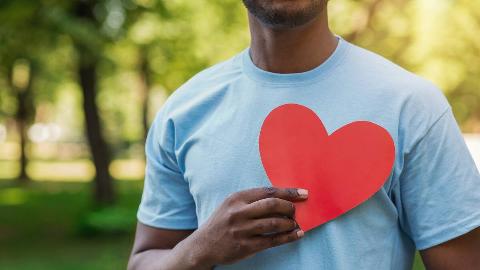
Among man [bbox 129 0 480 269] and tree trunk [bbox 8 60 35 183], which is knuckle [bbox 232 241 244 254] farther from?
tree trunk [bbox 8 60 35 183]

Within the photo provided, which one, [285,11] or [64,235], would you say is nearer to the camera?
[285,11]

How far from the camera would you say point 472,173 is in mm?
1669

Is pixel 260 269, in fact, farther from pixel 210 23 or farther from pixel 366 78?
pixel 210 23

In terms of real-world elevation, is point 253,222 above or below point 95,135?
above

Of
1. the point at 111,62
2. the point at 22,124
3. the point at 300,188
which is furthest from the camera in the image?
the point at 22,124

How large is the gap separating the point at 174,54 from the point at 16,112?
1130 centimetres

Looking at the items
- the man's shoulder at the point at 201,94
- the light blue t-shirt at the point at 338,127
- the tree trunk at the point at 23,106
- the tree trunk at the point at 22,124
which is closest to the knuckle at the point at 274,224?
the light blue t-shirt at the point at 338,127

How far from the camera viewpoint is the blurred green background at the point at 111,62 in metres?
13.5

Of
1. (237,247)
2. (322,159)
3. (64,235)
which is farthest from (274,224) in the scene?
(64,235)

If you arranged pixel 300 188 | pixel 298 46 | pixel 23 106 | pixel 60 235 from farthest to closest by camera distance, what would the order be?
pixel 23 106
pixel 60 235
pixel 298 46
pixel 300 188

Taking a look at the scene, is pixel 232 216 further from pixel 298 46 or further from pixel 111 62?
pixel 111 62

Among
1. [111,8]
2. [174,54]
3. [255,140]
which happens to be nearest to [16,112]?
[174,54]

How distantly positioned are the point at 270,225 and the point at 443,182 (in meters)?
0.38

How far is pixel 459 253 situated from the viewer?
168 cm
